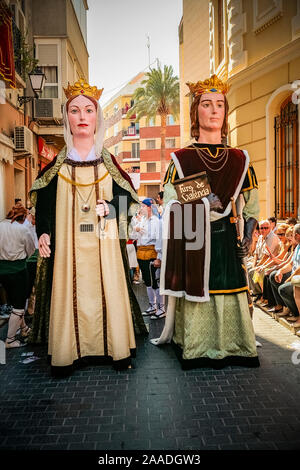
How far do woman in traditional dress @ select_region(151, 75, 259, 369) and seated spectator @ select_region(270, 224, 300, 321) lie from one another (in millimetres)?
1215

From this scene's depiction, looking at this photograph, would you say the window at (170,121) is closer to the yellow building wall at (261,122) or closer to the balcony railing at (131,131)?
the balcony railing at (131,131)

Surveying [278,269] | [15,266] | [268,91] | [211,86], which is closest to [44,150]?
[268,91]

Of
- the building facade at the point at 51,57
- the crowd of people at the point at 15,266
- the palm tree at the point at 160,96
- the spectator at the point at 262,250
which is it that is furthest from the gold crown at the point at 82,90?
the palm tree at the point at 160,96

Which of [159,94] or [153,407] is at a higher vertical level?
[159,94]

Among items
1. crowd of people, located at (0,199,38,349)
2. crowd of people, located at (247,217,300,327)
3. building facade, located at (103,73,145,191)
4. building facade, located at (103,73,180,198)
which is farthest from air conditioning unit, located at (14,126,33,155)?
building facade, located at (103,73,145,191)

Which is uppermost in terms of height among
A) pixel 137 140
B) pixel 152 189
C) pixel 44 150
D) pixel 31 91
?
pixel 137 140

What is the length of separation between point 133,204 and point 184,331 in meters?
1.54

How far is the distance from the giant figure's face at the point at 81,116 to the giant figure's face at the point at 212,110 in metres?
1.22

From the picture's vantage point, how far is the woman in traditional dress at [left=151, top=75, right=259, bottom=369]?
4.34m

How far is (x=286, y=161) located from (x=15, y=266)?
607 centimetres

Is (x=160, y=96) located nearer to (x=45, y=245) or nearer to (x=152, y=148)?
(x=152, y=148)

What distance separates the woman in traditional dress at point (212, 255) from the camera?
4.34 metres

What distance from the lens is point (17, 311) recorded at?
208 inches

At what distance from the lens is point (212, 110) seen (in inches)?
176
